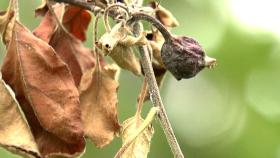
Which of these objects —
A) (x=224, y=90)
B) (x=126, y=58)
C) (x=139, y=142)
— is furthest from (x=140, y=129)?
(x=224, y=90)

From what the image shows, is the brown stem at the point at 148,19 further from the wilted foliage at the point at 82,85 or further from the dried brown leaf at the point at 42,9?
the dried brown leaf at the point at 42,9

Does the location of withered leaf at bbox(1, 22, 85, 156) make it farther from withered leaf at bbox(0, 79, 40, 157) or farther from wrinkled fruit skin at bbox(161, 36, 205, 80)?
wrinkled fruit skin at bbox(161, 36, 205, 80)

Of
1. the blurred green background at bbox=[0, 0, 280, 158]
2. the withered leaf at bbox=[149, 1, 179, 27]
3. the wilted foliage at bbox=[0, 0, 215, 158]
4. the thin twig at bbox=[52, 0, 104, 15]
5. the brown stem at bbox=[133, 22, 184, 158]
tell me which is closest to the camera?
the brown stem at bbox=[133, 22, 184, 158]

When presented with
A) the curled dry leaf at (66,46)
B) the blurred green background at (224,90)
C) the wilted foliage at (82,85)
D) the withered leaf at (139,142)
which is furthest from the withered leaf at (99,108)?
the blurred green background at (224,90)

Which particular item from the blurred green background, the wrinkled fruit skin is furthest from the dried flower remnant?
the blurred green background

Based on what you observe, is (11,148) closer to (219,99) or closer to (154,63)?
(154,63)
